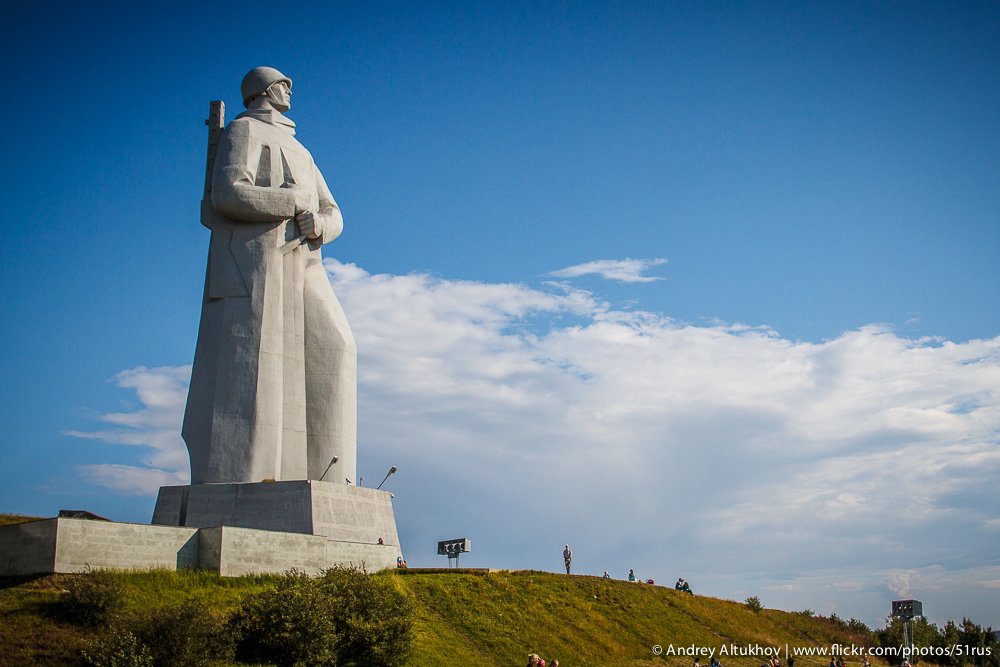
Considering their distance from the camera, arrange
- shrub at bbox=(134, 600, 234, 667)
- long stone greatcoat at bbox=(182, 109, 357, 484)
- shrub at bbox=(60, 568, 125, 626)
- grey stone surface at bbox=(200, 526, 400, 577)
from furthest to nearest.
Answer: long stone greatcoat at bbox=(182, 109, 357, 484) → grey stone surface at bbox=(200, 526, 400, 577) → shrub at bbox=(60, 568, 125, 626) → shrub at bbox=(134, 600, 234, 667)

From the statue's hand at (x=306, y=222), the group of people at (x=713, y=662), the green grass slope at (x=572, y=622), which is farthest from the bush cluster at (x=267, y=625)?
the statue's hand at (x=306, y=222)

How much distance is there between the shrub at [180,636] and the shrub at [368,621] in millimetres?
2399

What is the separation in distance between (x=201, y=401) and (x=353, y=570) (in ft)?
19.8

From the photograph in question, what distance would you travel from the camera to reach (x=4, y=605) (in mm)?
16172

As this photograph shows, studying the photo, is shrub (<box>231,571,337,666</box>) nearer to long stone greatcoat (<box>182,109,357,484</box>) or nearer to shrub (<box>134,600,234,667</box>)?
shrub (<box>134,600,234,667</box>)

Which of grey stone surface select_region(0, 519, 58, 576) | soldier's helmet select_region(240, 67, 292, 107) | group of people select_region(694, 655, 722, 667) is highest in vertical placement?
soldier's helmet select_region(240, 67, 292, 107)

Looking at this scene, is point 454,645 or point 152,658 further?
point 454,645

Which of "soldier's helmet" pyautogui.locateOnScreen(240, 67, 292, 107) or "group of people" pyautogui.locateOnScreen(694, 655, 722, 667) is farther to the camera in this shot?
"soldier's helmet" pyautogui.locateOnScreen(240, 67, 292, 107)

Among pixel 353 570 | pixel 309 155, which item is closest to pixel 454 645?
pixel 353 570

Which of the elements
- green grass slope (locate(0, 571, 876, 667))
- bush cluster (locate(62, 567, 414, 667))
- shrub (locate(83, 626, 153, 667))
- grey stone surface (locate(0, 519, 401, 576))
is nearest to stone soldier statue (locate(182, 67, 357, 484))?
grey stone surface (locate(0, 519, 401, 576))

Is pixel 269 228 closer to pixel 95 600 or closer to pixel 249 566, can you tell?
pixel 249 566

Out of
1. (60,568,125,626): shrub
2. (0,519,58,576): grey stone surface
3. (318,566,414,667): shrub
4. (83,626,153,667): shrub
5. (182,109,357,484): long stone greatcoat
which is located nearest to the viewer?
(83,626,153,667): shrub

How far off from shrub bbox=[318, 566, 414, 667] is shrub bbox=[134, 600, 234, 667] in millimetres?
2399

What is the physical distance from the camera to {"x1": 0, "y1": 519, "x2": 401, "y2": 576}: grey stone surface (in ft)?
57.4
